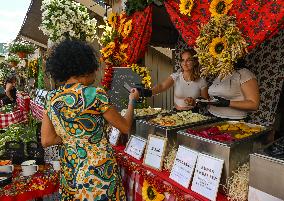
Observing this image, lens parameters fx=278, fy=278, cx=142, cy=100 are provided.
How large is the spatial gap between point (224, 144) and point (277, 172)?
345 millimetres

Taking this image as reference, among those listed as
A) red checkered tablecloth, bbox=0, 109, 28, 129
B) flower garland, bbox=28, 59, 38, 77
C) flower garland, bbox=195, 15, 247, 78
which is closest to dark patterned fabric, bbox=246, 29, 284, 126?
flower garland, bbox=195, 15, 247, 78

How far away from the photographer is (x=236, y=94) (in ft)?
8.32

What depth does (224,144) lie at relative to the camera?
1.60 meters

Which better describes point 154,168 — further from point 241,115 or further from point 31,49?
point 31,49

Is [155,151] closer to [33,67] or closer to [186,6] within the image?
[186,6]

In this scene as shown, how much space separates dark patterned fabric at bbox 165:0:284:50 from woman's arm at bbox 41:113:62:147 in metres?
1.39

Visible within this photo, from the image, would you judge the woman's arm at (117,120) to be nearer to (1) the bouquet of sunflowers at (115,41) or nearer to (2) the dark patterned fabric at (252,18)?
(2) the dark patterned fabric at (252,18)

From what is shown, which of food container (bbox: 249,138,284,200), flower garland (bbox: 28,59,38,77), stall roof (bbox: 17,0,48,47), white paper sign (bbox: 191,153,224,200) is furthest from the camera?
stall roof (bbox: 17,0,48,47)

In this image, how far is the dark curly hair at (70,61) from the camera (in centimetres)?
167

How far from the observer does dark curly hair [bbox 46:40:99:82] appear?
1668 mm

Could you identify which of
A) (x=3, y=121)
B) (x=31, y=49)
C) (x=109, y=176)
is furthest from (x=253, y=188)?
(x=31, y=49)

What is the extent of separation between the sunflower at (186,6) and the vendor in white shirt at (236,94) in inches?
→ 26.0

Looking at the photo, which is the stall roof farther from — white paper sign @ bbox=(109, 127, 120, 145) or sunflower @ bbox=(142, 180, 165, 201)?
sunflower @ bbox=(142, 180, 165, 201)

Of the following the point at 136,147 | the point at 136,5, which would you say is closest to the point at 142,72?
the point at 136,5
